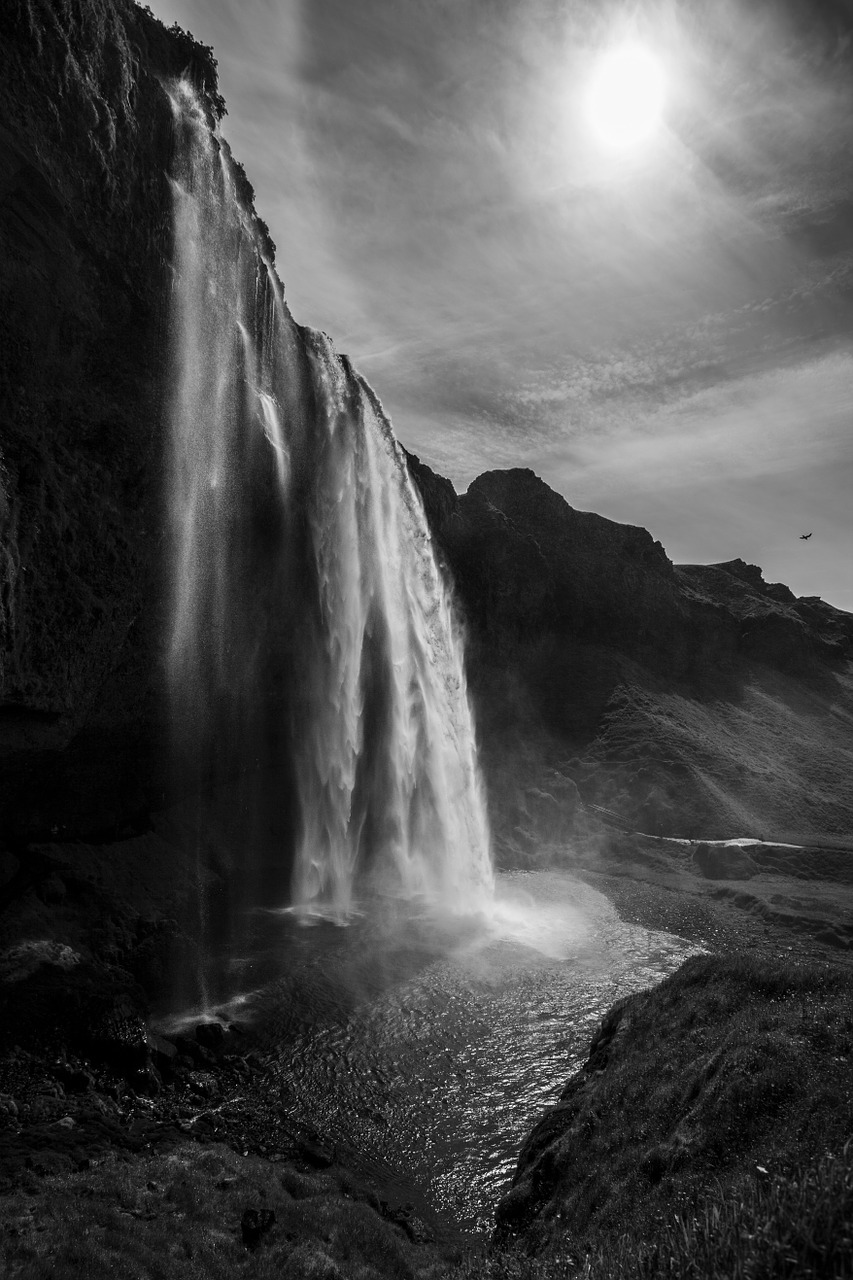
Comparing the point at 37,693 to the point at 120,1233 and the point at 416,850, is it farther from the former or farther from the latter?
the point at 416,850

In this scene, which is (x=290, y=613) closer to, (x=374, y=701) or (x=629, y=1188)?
(x=374, y=701)

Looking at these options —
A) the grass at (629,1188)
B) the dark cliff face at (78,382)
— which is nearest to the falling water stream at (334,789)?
the dark cliff face at (78,382)

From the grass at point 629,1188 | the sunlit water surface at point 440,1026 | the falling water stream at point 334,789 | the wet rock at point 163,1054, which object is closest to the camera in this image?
the grass at point 629,1188

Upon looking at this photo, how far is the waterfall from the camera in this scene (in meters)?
31.1

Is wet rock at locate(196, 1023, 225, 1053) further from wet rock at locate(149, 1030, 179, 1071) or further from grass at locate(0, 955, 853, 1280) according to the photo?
grass at locate(0, 955, 853, 1280)

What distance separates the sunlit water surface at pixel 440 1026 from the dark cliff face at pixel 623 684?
868 inches

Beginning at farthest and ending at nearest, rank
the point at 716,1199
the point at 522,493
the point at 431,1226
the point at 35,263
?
the point at 522,493
the point at 35,263
the point at 431,1226
the point at 716,1199

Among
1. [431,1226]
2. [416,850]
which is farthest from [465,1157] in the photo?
[416,850]

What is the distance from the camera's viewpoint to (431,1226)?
13906 mm

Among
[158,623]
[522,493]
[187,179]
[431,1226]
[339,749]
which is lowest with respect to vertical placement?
[431,1226]

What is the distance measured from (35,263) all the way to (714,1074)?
99.0ft

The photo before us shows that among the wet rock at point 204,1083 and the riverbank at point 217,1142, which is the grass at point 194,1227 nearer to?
the riverbank at point 217,1142

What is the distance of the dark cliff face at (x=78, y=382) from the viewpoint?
22.5 m

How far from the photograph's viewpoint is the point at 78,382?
25891 mm
